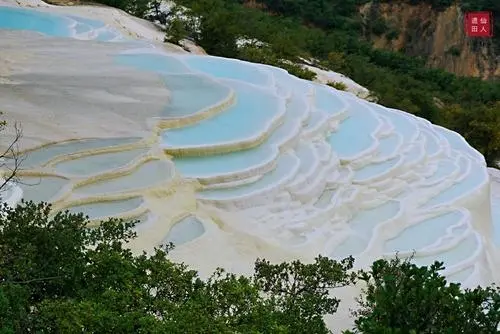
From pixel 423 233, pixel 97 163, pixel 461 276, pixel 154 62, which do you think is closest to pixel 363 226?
pixel 423 233

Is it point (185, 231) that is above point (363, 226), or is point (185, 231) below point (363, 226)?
above

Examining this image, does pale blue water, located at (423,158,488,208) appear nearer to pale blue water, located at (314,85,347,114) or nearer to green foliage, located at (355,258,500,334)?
pale blue water, located at (314,85,347,114)

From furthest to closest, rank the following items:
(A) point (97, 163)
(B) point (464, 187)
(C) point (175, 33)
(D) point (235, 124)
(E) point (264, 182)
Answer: (C) point (175, 33) < (B) point (464, 187) < (D) point (235, 124) < (E) point (264, 182) < (A) point (97, 163)

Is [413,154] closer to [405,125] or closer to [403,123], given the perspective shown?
[405,125]

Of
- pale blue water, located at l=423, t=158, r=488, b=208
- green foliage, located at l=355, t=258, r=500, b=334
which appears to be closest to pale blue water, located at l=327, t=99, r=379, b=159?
pale blue water, located at l=423, t=158, r=488, b=208

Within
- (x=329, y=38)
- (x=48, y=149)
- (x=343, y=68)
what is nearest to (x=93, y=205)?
(x=48, y=149)
